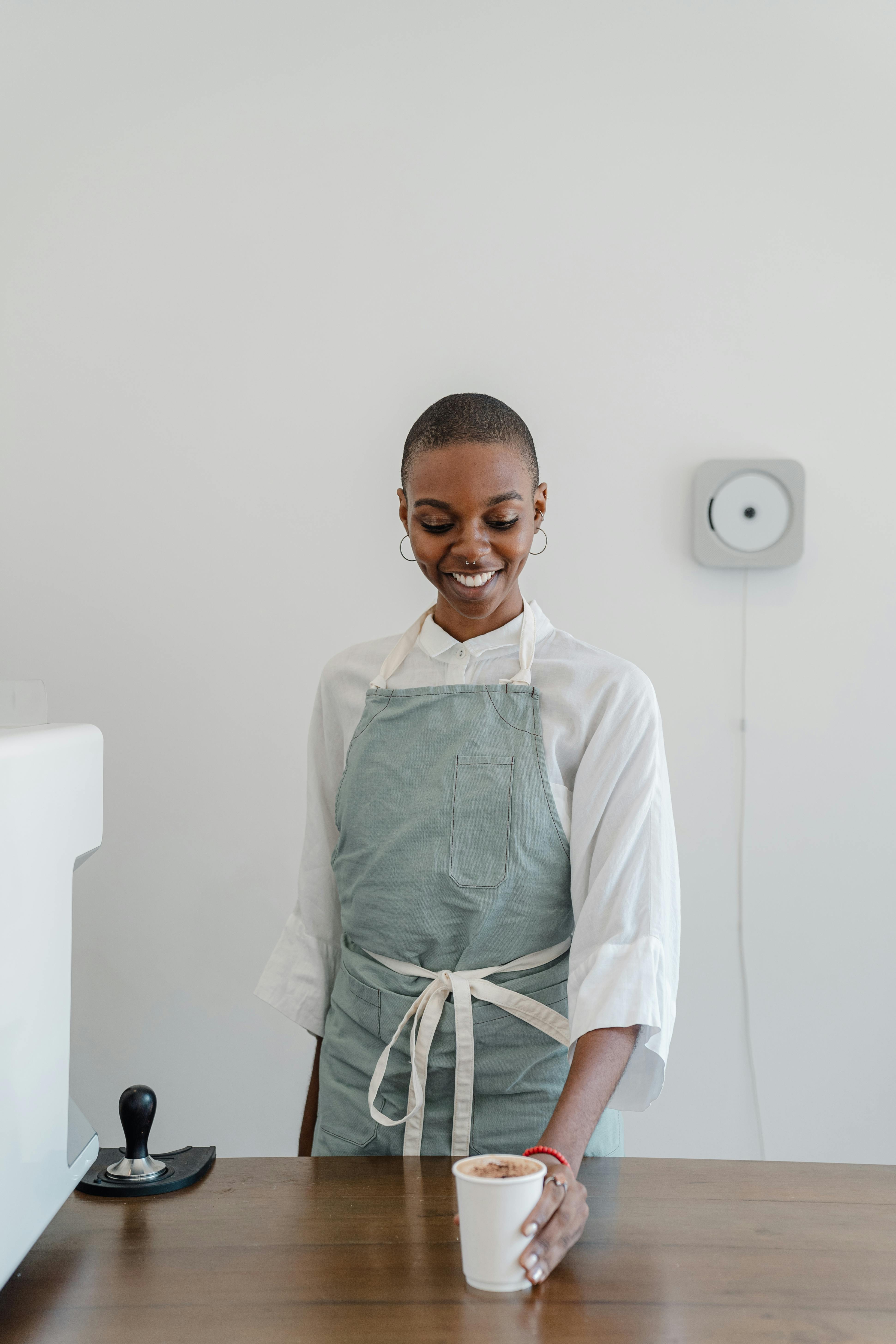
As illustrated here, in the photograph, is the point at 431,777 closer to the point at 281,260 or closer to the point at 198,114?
the point at 281,260

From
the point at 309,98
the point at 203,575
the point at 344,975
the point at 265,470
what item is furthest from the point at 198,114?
the point at 344,975

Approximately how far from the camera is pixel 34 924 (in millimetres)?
779

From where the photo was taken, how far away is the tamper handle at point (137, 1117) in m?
0.97

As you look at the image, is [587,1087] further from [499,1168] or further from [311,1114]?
[311,1114]

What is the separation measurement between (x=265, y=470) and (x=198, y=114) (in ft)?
2.04

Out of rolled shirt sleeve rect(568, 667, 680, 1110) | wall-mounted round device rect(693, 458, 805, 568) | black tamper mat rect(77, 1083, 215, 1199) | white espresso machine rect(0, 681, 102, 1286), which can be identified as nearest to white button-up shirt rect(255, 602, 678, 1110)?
rolled shirt sleeve rect(568, 667, 680, 1110)

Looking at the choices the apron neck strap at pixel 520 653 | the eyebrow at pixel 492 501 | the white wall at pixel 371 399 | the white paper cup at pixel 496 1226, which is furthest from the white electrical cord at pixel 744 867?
the white paper cup at pixel 496 1226

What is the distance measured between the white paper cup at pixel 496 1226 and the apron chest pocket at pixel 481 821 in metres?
0.35

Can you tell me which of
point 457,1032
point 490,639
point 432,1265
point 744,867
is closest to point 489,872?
point 457,1032

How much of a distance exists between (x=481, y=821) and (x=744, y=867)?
2.99ft

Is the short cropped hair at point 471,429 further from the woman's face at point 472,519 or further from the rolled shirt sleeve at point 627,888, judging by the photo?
the rolled shirt sleeve at point 627,888

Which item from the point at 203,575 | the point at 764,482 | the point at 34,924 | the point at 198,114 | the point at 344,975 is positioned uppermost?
the point at 198,114

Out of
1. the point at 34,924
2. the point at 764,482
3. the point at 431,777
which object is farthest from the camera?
the point at 764,482

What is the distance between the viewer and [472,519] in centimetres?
114
